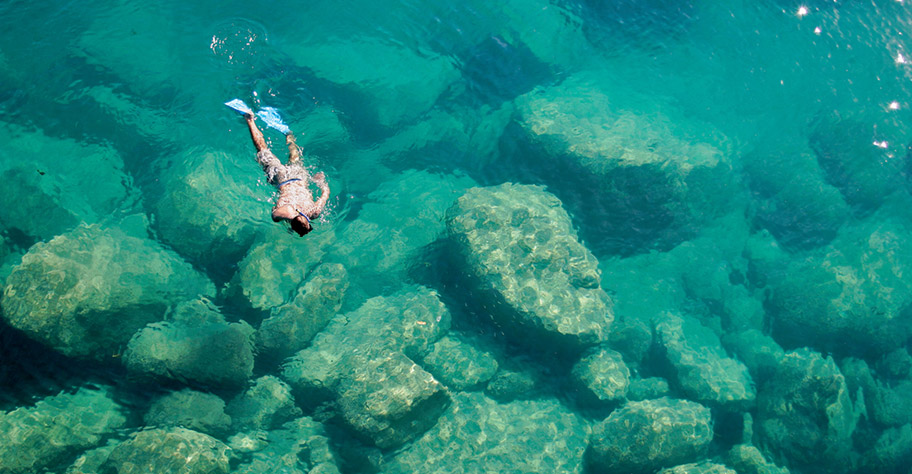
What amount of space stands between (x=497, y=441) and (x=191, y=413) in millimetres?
5390

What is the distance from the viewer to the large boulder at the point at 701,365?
32.1 ft

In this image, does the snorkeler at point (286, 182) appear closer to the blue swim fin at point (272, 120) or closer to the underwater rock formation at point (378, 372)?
the blue swim fin at point (272, 120)

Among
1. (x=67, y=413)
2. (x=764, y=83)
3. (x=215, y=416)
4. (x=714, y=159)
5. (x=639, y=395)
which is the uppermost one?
(x=764, y=83)

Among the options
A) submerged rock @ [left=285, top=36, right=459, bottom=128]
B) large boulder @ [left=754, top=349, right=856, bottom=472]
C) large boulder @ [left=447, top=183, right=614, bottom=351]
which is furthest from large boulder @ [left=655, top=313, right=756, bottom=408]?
submerged rock @ [left=285, top=36, right=459, bottom=128]

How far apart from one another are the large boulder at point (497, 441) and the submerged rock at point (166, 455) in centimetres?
278

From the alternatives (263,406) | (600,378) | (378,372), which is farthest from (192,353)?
(600,378)

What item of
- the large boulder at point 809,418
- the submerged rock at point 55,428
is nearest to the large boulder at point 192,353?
the submerged rock at point 55,428

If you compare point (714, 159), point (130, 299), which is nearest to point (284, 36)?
point (130, 299)

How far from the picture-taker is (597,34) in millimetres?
15250

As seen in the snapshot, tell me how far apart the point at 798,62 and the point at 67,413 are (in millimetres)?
19912

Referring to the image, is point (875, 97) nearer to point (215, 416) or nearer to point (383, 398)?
point (383, 398)

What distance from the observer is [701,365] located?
33.1 feet

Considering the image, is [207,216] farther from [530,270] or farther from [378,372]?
[530,270]

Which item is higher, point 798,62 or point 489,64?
point 798,62
